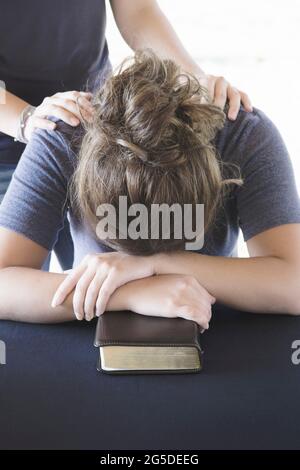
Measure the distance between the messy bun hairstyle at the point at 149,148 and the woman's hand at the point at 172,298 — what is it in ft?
0.19

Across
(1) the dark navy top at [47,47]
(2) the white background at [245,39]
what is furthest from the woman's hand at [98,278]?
(2) the white background at [245,39]

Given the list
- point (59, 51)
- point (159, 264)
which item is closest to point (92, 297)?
point (159, 264)

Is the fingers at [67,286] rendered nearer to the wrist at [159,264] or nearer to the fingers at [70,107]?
the wrist at [159,264]

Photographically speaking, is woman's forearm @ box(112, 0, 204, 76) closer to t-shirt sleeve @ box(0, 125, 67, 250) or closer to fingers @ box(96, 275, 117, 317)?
t-shirt sleeve @ box(0, 125, 67, 250)

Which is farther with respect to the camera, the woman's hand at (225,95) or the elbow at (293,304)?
the woman's hand at (225,95)

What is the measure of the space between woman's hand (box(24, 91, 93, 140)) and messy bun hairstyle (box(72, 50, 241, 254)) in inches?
3.7

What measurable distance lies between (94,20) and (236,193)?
0.56 metres

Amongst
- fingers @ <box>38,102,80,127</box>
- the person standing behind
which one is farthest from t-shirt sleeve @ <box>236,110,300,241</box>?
fingers @ <box>38,102,80,127</box>

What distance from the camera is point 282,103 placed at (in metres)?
3.74

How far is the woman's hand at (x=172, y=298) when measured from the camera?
1103 mm

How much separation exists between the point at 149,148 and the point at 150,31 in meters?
0.66

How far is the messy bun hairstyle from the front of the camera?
106 centimetres

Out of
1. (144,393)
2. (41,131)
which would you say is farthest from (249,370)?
(41,131)

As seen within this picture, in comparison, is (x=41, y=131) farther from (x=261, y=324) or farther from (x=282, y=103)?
(x=282, y=103)
